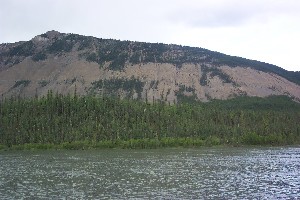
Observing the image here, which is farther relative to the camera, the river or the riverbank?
the riverbank

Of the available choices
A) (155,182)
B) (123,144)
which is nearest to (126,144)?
(123,144)

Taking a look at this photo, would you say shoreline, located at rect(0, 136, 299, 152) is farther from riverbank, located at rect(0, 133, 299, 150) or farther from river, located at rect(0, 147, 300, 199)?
river, located at rect(0, 147, 300, 199)

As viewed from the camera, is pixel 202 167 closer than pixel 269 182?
A: No

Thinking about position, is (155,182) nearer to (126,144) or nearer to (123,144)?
(126,144)

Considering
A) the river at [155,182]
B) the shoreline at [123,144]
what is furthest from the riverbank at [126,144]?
the river at [155,182]

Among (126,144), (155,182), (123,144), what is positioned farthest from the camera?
(123,144)

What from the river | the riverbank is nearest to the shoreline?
the riverbank

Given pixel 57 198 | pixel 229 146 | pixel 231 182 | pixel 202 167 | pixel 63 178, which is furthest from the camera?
pixel 229 146

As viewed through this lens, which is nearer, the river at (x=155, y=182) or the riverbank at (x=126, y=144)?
the river at (x=155, y=182)

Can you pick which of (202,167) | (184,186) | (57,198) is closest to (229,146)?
(202,167)

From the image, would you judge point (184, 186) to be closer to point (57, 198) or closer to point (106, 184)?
point (106, 184)

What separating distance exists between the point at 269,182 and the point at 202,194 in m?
19.0

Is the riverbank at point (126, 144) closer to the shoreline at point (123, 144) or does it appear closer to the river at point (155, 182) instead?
the shoreline at point (123, 144)

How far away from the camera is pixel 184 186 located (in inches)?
2662
